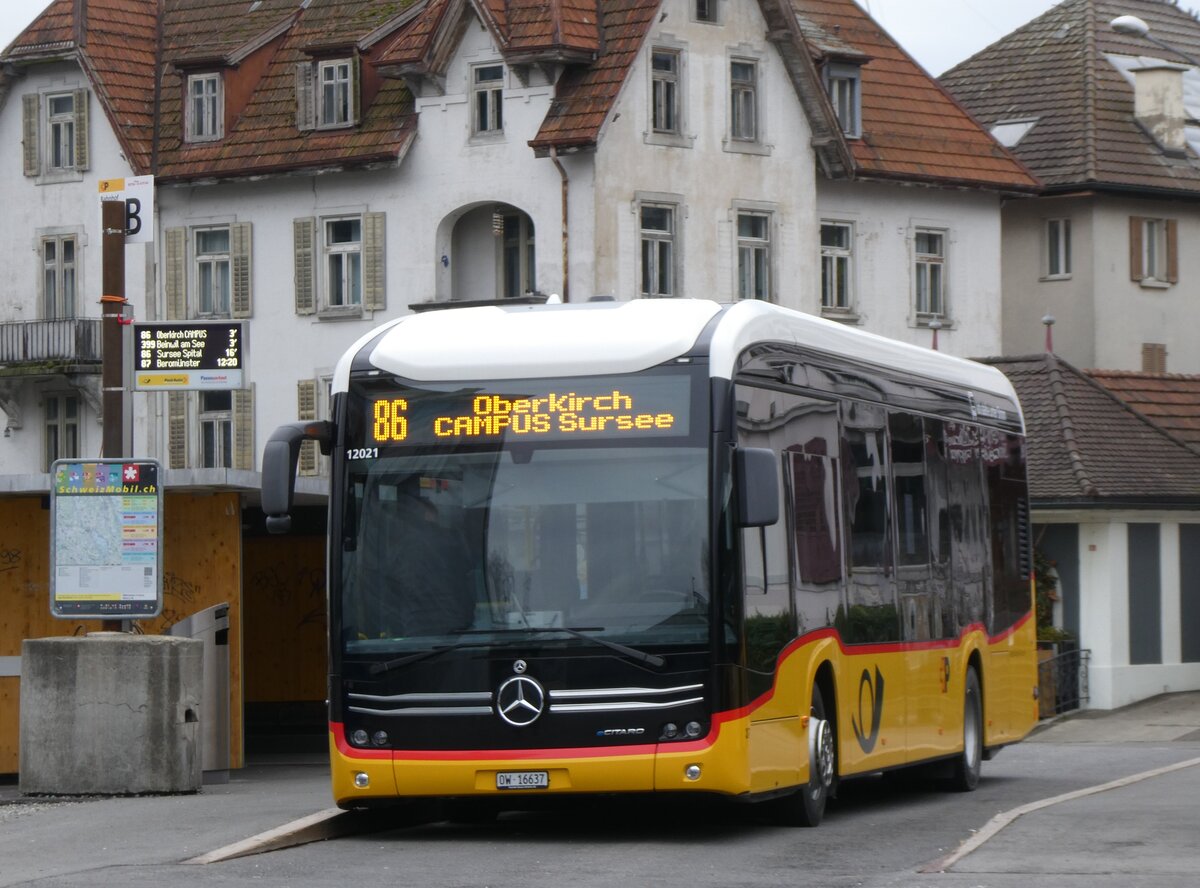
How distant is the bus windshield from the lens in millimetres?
14773

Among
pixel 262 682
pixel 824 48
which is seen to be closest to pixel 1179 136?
pixel 824 48

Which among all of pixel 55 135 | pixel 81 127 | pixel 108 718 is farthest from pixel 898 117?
pixel 108 718

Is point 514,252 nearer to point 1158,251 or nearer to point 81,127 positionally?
point 81,127

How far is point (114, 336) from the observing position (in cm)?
1994

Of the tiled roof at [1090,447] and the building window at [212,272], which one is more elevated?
the building window at [212,272]

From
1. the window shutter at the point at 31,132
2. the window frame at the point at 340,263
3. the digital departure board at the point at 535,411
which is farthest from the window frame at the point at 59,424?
the digital departure board at the point at 535,411

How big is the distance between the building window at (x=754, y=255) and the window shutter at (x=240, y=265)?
9065 mm

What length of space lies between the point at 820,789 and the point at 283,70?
114ft

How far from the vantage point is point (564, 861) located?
14.0 meters

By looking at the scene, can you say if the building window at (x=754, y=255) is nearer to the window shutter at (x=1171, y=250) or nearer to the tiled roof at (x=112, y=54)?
the tiled roof at (x=112, y=54)

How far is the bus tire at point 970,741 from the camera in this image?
67.6 ft

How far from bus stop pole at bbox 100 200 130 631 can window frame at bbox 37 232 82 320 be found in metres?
30.0

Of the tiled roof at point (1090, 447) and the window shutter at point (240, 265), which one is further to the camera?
the window shutter at point (240, 265)

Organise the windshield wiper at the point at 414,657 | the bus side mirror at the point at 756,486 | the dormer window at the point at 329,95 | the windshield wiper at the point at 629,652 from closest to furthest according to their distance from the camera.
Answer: the bus side mirror at the point at 756,486 < the windshield wiper at the point at 629,652 < the windshield wiper at the point at 414,657 < the dormer window at the point at 329,95
